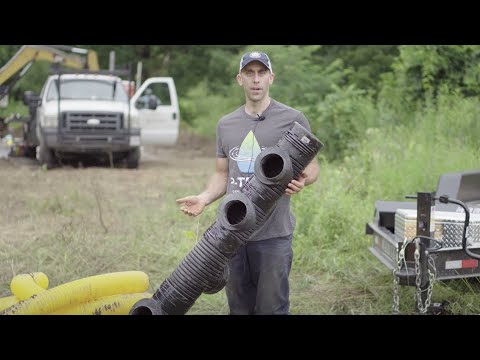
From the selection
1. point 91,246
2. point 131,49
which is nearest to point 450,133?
point 91,246

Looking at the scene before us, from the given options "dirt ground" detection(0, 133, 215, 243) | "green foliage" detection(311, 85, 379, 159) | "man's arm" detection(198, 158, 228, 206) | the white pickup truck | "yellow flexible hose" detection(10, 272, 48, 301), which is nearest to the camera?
"man's arm" detection(198, 158, 228, 206)

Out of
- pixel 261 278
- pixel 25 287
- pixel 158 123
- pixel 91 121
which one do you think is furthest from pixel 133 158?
pixel 261 278

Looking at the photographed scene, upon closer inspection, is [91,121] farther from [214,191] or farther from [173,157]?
[214,191]

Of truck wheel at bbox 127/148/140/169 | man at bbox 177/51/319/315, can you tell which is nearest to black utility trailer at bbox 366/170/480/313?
man at bbox 177/51/319/315

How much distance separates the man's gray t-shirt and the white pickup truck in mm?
11132

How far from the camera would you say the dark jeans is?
14.9 ft

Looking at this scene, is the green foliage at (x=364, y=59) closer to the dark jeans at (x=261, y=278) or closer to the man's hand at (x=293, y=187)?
the dark jeans at (x=261, y=278)

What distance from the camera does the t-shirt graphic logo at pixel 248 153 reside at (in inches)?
177

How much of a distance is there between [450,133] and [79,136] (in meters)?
7.56

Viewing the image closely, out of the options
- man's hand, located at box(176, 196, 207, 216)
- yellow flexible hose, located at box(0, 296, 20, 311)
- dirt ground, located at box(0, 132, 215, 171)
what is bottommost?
dirt ground, located at box(0, 132, 215, 171)

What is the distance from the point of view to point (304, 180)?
4477mm

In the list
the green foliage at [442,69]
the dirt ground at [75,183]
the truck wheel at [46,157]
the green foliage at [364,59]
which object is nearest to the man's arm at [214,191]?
the dirt ground at [75,183]

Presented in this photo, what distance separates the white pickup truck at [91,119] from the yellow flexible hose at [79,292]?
1076cm

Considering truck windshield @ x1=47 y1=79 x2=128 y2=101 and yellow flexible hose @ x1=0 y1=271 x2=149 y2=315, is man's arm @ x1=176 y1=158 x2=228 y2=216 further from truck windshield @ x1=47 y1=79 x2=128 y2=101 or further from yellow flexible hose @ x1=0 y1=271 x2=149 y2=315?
truck windshield @ x1=47 y1=79 x2=128 y2=101
